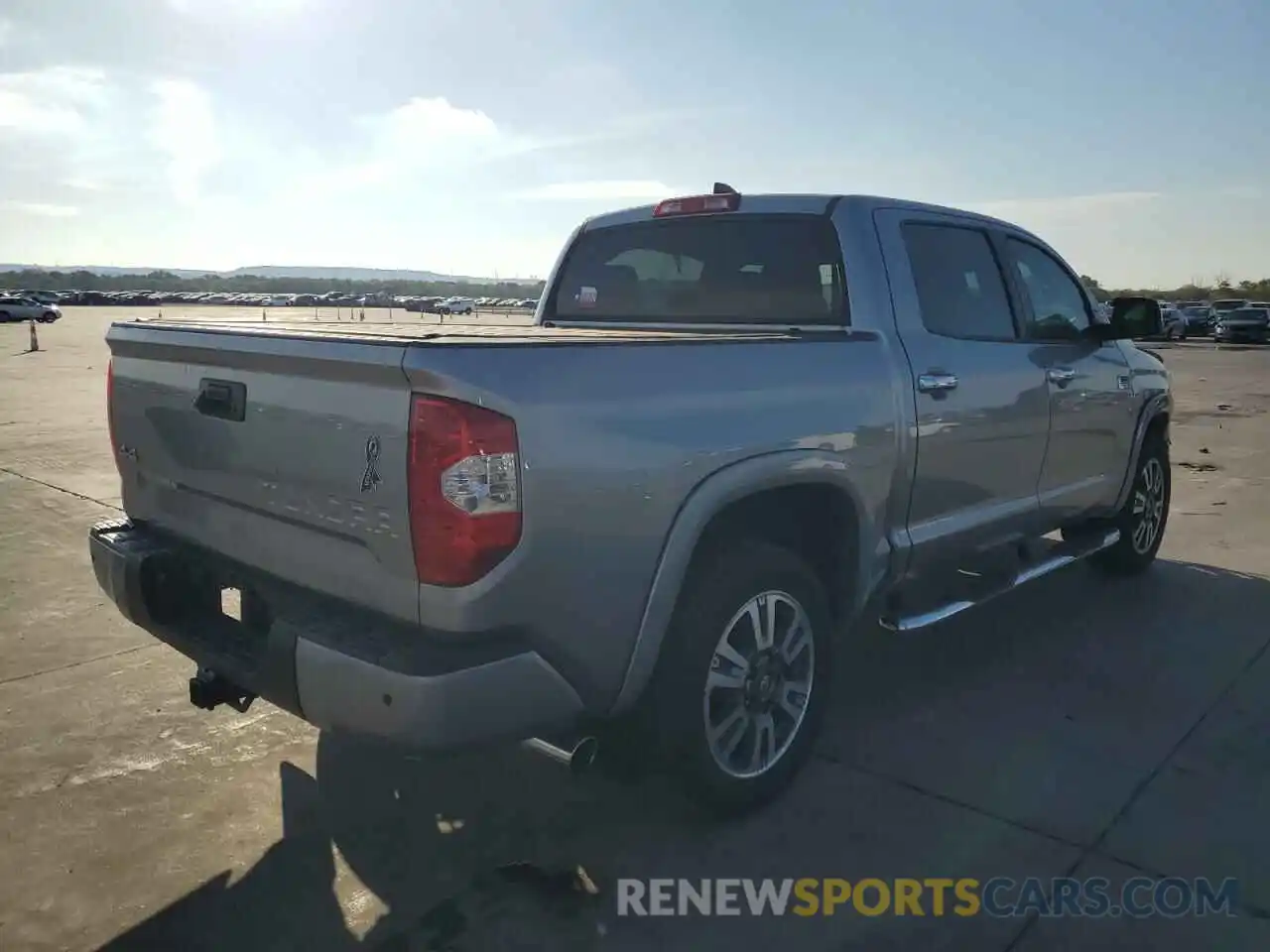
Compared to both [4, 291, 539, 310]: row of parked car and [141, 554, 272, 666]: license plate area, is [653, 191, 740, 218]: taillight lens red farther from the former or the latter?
[4, 291, 539, 310]: row of parked car

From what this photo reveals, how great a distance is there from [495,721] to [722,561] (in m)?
0.92

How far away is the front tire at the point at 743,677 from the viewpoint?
9.66 ft

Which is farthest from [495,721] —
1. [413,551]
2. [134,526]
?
[134,526]

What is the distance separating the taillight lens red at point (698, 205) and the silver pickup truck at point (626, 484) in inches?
0.7

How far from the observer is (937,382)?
385cm

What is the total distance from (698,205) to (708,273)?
12.1 inches

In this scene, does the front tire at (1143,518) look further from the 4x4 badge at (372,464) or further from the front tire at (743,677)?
the 4x4 badge at (372,464)

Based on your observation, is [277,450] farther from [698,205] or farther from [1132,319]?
[1132,319]

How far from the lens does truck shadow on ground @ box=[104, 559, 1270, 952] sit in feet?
8.78

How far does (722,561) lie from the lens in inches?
121

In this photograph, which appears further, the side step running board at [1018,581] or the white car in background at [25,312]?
the white car in background at [25,312]

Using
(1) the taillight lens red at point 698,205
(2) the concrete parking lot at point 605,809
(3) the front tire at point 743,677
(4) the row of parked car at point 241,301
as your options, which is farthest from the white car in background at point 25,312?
(3) the front tire at point 743,677

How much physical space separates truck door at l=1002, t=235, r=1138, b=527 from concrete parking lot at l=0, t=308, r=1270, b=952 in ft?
2.54

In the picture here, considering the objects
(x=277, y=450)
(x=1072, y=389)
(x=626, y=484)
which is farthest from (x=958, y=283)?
(x=277, y=450)
